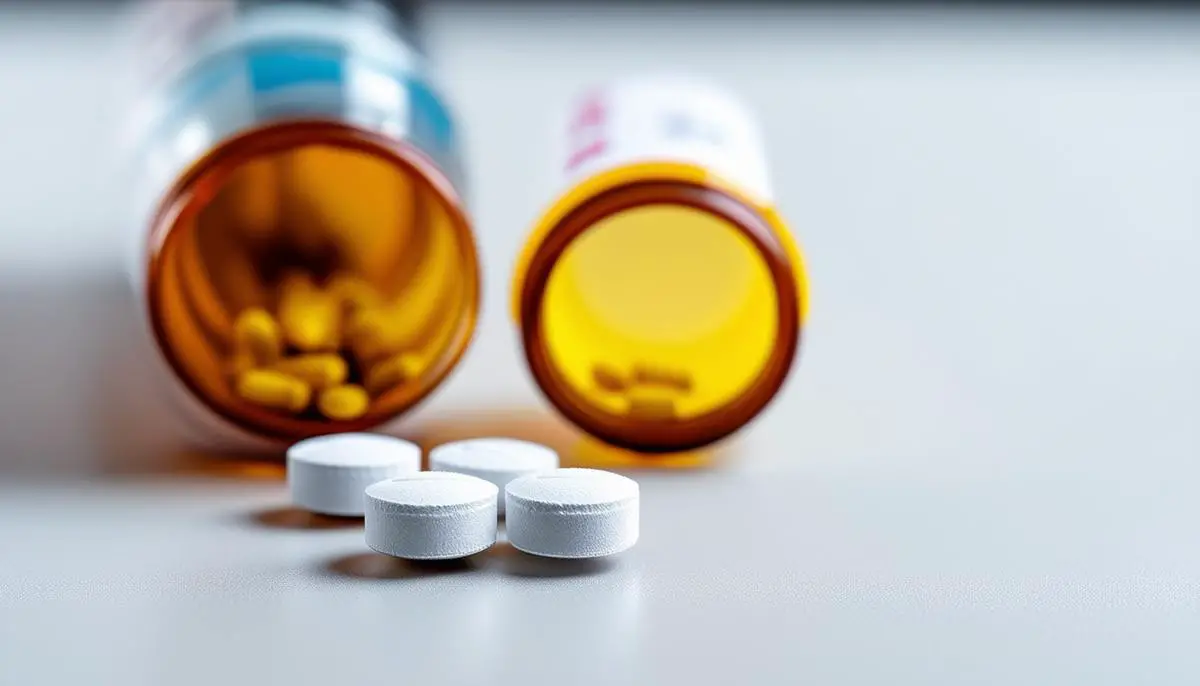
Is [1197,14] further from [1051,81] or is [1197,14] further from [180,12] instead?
[180,12]

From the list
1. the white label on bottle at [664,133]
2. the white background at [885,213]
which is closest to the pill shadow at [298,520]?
the white background at [885,213]

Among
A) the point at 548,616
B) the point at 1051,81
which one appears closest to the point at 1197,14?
the point at 1051,81

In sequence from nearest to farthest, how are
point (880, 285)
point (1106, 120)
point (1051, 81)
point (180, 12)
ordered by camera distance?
1. point (180, 12)
2. point (880, 285)
3. point (1106, 120)
4. point (1051, 81)

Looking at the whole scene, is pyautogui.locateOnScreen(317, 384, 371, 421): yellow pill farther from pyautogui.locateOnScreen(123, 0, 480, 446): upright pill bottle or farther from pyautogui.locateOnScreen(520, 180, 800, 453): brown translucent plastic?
pyautogui.locateOnScreen(520, 180, 800, 453): brown translucent plastic

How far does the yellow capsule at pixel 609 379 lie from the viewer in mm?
1227

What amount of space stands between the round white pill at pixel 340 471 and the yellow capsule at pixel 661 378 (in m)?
0.23

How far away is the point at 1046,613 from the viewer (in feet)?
2.99

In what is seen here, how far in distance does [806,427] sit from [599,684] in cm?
52

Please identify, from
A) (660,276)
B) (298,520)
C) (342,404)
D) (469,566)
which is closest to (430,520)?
(469,566)

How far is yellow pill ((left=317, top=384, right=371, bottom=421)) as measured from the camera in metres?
1.17

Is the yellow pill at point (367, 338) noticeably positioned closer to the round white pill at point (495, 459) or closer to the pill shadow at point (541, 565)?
the round white pill at point (495, 459)

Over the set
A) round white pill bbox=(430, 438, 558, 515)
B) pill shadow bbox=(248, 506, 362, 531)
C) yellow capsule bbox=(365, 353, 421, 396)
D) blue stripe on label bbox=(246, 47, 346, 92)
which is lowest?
pill shadow bbox=(248, 506, 362, 531)

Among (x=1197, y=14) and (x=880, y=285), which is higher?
(x=1197, y=14)

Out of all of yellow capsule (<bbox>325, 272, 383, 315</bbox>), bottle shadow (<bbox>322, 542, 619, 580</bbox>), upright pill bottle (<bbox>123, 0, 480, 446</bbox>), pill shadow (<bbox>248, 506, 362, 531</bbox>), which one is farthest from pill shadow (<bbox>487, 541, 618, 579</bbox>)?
yellow capsule (<bbox>325, 272, 383, 315</bbox>)
